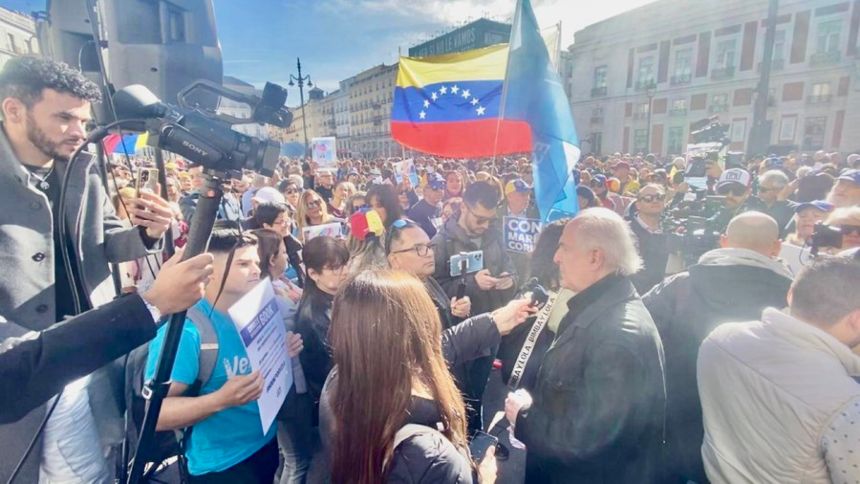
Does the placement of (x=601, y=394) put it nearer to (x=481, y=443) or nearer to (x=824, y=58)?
(x=481, y=443)

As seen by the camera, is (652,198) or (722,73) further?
(722,73)

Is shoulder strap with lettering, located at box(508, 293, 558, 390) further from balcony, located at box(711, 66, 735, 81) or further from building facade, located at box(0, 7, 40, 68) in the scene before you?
balcony, located at box(711, 66, 735, 81)

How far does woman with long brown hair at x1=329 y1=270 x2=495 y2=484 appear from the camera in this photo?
1.21 metres

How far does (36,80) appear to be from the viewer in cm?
156

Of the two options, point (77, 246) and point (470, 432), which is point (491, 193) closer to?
point (470, 432)

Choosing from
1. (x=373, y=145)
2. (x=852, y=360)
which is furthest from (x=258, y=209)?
→ (x=373, y=145)

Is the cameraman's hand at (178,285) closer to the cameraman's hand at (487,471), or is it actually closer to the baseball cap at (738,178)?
the cameraman's hand at (487,471)

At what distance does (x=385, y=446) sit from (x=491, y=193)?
8.88 ft

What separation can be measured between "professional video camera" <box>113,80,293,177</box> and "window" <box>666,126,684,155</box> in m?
44.5

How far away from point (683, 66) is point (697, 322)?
147 ft

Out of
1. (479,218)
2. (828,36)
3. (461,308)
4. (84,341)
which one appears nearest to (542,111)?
(479,218)

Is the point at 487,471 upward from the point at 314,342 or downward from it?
downward

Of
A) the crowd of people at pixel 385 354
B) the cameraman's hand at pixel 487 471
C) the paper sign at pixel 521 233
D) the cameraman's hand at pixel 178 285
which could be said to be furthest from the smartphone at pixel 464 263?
the cameraman's hand at pixel 178 285

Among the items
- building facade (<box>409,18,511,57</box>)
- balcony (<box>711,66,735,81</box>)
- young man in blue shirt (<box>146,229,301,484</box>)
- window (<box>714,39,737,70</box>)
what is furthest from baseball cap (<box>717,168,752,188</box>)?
building facade (<box>409,18,511,57</box>)
